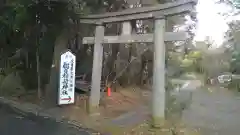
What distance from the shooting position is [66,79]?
415 inches

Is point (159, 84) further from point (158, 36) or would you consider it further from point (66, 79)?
point (66, 79)

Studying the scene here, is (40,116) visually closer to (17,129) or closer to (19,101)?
(17,129)

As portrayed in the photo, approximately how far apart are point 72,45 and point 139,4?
14.6 feet

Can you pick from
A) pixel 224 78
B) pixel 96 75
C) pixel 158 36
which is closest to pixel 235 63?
pixel 224 78

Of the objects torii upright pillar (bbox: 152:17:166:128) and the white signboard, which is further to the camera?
the white signboard

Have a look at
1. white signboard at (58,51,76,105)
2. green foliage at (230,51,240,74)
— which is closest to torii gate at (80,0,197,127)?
white signboard at (58,51,76,105)

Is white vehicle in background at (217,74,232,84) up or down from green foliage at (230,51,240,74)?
down

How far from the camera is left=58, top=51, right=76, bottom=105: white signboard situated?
10.4 m

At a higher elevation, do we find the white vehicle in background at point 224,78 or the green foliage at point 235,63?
the green foliage at point 235,63

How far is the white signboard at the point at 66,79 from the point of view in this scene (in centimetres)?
1038

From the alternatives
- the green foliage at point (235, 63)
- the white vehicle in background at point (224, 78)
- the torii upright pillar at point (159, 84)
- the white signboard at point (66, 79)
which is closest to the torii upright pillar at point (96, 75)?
the white signboard at point (66, 79)

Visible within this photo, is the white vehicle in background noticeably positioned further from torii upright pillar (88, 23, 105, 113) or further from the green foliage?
torii upright pillar (88, 23, 105, 113)

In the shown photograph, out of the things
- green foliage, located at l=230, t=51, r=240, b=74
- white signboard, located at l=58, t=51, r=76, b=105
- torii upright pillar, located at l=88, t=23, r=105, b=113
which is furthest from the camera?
green foliage, located at l=230, t=51, r=240, b=74

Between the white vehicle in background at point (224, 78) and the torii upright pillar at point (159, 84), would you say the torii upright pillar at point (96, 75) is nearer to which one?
the torii upright pillar at point (159, 84)
